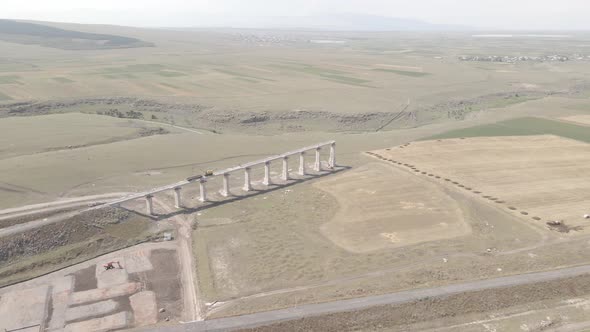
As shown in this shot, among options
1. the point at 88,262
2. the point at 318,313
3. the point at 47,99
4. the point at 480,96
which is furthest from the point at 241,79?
the point at 318,313

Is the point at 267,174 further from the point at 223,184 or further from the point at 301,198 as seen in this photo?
the point at 301,198

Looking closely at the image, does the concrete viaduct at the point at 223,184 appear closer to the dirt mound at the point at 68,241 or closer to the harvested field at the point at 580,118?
the dirt mound at the point at 68,241

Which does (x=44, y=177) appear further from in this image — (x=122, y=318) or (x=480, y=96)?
(x=480, y=96)

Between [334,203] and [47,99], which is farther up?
[47,99]

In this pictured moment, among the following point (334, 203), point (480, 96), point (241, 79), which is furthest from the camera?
point (241, 79)

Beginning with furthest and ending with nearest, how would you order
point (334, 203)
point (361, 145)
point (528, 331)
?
1. point (361, 145)
2. point (334, 203)
3. point (528, 331)

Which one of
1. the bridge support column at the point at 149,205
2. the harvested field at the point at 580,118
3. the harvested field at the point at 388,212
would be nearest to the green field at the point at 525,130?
the harvested field at the point at 580,118
